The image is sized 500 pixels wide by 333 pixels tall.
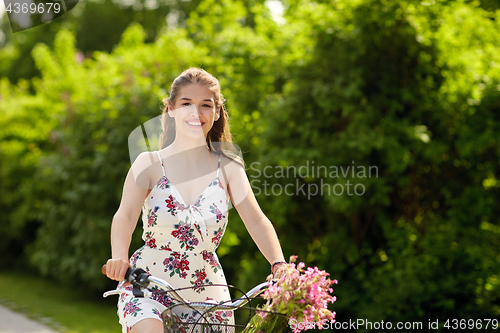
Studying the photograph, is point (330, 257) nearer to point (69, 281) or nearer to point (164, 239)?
point (164, 239)

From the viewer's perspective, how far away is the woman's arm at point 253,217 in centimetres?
244

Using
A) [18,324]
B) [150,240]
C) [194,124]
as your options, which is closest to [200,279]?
[150,240]

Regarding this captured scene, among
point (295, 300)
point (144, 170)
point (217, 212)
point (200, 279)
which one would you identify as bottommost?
point (200, 279)

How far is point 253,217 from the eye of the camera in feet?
8.17

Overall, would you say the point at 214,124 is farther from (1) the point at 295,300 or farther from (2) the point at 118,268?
(1) the point at 295,300

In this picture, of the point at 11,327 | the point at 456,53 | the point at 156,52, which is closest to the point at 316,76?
the point at 456,53

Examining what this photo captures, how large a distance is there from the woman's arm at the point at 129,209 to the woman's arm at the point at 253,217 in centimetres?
40

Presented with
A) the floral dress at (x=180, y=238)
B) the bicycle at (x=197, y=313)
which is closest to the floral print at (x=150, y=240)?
the floral dress at (x=180, y=238)

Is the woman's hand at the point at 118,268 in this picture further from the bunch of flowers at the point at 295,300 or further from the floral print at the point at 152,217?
the bunch of flowers at the point at 295,300

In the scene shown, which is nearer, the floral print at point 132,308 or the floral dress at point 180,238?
the floral print at point 132,308

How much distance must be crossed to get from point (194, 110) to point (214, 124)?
9.9 inches

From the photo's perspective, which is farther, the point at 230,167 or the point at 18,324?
the point at 18,324

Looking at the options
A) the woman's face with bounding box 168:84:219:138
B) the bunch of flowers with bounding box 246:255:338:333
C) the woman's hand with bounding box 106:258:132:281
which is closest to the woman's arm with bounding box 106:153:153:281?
the woman's hand with bounding box 106:258:132:281

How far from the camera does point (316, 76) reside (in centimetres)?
577
